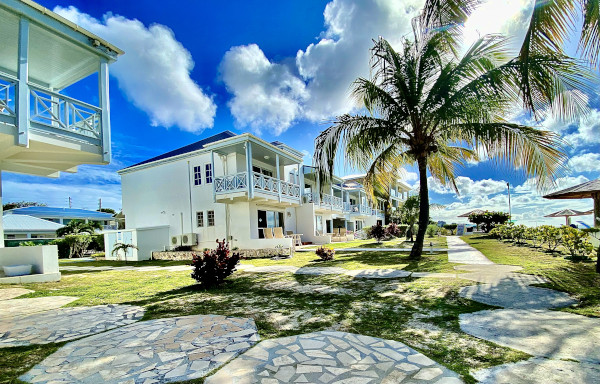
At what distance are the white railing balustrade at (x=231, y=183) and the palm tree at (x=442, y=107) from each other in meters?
6.54

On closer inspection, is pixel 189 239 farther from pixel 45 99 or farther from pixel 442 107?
pixel 442 107

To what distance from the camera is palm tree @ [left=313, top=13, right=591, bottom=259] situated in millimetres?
7785

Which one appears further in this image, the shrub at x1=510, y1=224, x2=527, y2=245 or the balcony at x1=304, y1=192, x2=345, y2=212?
the balcony at x1=304, y1=192, x2=345, y2=212

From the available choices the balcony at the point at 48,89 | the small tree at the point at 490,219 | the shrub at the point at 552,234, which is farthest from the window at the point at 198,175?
the small tree at the point at 490,219

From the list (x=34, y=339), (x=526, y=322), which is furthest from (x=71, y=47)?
(x=526, y=322)

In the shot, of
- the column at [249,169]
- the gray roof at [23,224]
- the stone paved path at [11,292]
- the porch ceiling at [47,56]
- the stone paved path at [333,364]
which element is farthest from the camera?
the gray roof at [23,224]

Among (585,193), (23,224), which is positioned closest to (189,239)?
(585,193)

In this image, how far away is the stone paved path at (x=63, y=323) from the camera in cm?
393

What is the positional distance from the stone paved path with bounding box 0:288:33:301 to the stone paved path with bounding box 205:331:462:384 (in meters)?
7.26

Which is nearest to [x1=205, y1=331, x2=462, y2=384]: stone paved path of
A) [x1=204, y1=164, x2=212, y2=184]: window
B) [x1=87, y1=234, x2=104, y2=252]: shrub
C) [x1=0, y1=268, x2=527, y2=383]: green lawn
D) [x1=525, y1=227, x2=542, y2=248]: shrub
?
[x1=0, y1=268, x2=527, y2=383]: green lawn

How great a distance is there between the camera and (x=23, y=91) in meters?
7.10

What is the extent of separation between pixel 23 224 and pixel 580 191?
41.6m

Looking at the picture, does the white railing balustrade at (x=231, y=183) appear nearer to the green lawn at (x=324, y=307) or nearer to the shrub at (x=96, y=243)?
the green lawn at (x=324, y=307)

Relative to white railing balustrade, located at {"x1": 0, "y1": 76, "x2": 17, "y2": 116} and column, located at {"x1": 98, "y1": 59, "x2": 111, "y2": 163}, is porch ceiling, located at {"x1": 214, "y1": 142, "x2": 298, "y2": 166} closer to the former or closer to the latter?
column, located at {"x1": 98, "y1": 59, "x2": 111, "y2": 163}
